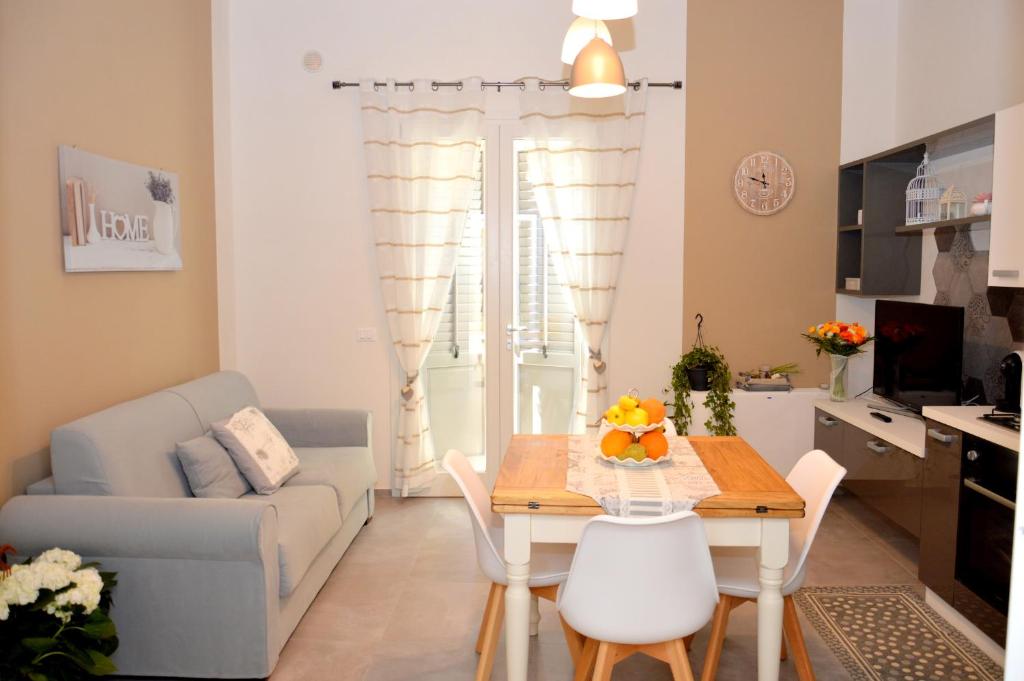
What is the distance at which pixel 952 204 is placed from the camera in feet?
13.8

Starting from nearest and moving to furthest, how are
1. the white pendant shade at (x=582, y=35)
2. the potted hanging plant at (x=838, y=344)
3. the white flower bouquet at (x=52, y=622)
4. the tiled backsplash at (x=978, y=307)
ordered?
the white flower bouquet at (x=52, y=622) < the white pendant shade at (x=582, y=35) < the tiled backsplash at (x=978, y=307) < the potted hanging plant at (x=838, y=344)

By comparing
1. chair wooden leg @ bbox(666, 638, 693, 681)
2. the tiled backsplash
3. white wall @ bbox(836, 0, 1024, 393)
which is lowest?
chair wooden leg @ bbox(666, 638, 693, 681)

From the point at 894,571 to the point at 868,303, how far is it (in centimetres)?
187

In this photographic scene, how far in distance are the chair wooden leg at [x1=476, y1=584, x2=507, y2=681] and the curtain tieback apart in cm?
238

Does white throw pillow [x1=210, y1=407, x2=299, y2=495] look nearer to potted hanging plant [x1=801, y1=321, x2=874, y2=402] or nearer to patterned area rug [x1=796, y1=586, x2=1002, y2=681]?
patterned area rug [x1=796, y1=586, x2=1002, y2=681]

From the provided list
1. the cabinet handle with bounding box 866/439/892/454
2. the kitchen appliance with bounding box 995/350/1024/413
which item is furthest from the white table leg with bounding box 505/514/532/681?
the cabinet handle with bounding box 866/439/892/454

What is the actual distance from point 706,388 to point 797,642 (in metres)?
2.42

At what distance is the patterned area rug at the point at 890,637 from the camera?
10.5ft

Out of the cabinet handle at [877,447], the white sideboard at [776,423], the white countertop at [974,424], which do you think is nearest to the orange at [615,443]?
the white countertop at [974,424]

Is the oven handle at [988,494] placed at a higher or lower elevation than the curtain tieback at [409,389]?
lower

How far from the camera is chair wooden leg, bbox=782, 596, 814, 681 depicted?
2.96 metres

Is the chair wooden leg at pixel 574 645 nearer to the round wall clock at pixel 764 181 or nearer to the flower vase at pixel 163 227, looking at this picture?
the flower vase at pixel 163 227

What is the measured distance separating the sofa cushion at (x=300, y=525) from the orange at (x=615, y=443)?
47.2 inches

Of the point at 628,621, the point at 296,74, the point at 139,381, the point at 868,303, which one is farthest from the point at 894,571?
the point at 296,74
